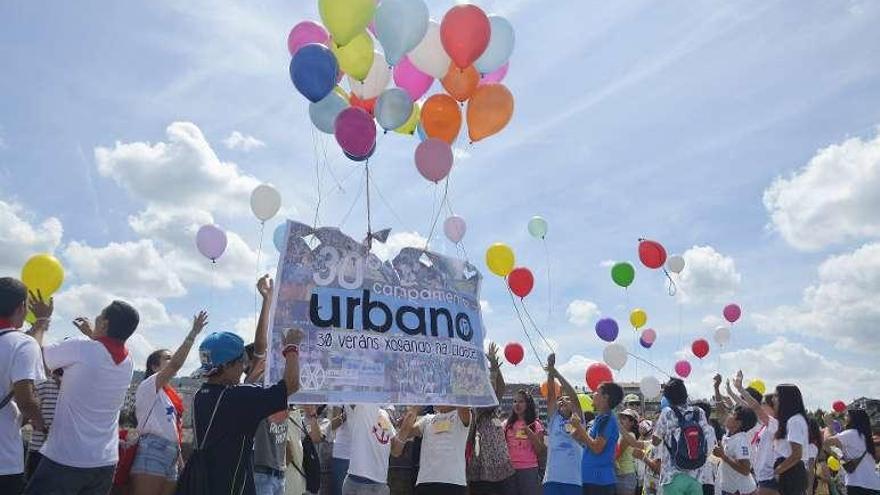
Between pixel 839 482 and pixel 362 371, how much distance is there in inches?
392

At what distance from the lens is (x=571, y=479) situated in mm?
6172

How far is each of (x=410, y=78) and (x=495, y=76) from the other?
967 mm

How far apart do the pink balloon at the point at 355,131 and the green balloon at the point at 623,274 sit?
6.42 meters

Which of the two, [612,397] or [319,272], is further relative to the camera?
[612,397]

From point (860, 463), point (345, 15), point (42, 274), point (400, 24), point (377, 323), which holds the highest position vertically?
point (400, 24)

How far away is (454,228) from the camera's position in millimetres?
8352

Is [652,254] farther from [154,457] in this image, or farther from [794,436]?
[154,457]

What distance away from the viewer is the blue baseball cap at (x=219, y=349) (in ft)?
11.4

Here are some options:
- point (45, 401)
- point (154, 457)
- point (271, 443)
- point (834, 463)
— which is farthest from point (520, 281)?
point (834, 463)

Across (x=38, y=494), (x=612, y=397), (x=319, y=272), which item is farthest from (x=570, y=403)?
(x=38, y=494)

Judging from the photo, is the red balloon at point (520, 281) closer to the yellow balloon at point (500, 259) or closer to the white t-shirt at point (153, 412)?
the yellow balloon at point (500, 259)

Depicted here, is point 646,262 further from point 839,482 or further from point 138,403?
point 138,403

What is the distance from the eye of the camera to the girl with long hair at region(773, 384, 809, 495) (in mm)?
6145

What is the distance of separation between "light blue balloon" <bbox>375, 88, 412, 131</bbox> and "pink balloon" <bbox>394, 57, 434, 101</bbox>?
674 mm
